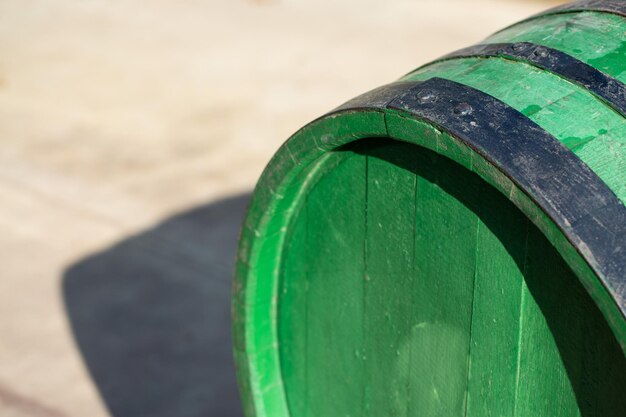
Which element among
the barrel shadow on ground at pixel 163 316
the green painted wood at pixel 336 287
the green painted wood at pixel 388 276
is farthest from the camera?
the barrel shadow on ground at pixel 163 316

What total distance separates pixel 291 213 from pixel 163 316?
2.74 meters

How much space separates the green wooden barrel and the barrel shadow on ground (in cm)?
192

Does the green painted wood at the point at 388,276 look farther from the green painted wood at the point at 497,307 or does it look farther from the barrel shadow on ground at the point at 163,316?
the barrel shadow on ground at the point at 163,316

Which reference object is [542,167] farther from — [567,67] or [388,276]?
[388,276]

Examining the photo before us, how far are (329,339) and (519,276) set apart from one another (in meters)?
0.66

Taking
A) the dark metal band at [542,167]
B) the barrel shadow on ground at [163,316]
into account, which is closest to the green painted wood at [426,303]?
the dark metal band at [542,167]

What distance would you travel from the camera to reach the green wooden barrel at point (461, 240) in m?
1.86

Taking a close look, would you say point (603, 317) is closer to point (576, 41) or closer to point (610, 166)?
point (610, 166)

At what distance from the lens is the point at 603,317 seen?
1.92m

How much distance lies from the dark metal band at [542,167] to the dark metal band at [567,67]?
15 cm

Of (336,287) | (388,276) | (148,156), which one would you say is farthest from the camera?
(148,156)

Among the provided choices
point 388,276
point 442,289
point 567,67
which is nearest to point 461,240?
point 442,289

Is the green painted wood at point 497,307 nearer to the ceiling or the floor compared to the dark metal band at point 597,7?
nearer to the floor

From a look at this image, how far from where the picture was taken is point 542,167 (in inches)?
72.2
